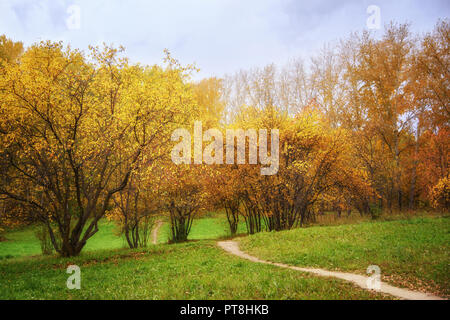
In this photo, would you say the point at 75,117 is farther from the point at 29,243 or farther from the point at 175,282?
the point at 29,243

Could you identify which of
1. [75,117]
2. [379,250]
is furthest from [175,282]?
[75,117]

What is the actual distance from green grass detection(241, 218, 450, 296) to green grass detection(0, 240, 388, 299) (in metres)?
2.29

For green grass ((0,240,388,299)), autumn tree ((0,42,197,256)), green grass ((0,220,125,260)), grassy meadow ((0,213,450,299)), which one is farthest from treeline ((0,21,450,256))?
green grass ((0,220,125,260))

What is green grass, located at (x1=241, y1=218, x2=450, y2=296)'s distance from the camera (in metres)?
10.1

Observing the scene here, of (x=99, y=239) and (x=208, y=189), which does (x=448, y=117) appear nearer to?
(x=208, y=189)

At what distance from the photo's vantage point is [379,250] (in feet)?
44.6

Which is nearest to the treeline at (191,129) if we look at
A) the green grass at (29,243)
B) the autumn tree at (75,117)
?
the autumn tree at (75,117)

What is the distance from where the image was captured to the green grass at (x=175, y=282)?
27.5 ft

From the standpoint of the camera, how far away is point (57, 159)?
1661 centimetres

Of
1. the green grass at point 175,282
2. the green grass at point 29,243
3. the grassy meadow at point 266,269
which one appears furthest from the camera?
the green grass at point 29,243

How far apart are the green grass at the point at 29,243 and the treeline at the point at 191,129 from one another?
26.2 feet

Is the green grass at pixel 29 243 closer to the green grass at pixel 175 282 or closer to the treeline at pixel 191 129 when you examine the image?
the treeline at pixel 191 129

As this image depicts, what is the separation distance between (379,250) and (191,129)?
15029 millimetres

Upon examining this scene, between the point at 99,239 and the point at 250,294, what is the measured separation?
125 ft
